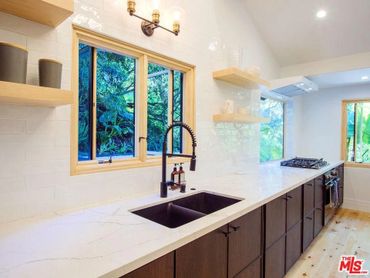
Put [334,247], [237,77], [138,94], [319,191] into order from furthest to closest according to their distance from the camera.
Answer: [319,191] → [334,247] → [237,77] → [138,94]

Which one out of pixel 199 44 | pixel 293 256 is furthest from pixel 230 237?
pixel 199 44

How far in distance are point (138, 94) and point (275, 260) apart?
1.77m

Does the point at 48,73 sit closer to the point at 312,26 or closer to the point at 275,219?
the point at 275,219

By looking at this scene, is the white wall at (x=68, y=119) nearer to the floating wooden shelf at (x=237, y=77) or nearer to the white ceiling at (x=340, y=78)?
the floating wooden shelf at (x=237, y=77)

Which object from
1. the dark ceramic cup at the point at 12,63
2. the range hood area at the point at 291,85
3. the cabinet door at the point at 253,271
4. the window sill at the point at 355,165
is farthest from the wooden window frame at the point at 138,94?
the window sill at the point at 355,165

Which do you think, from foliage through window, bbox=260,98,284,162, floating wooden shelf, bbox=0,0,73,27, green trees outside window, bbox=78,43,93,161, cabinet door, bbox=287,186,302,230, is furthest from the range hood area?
floating wooden shelf, bbox=0,0,73,27

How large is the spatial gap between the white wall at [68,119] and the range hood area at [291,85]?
47.1 inches

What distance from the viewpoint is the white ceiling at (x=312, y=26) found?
2.91 m

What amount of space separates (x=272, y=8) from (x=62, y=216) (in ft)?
10.6

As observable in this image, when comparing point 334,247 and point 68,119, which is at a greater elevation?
point 68,119

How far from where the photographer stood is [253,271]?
170 cm

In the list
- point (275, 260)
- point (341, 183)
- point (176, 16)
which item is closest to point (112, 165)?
point (176, 16)

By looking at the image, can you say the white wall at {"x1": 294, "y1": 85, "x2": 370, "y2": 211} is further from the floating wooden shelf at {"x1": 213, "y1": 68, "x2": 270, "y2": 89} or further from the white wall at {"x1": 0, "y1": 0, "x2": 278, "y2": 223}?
the white wall at {"x1": 0, "y1": 0, "x2": 278, "y2": 223}

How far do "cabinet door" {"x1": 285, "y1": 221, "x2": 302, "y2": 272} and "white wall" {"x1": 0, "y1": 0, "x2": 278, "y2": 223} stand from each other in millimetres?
897
